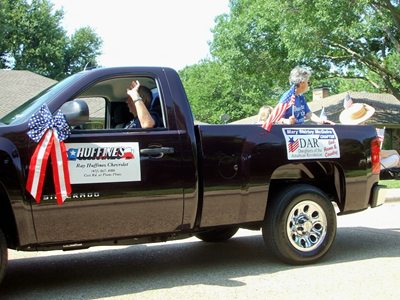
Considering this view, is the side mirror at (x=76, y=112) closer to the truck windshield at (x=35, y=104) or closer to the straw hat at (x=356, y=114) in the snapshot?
the truck windshield at (x=35, y=104)

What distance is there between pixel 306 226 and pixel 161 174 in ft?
5.52

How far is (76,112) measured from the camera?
3975mm

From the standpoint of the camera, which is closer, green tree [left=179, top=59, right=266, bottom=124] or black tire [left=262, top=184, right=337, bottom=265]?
black tire [left=262, top=184, right=337, bottom=265]

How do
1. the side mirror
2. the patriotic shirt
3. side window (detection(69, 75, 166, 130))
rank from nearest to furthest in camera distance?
the side mirror < side window (detection(69, 75, 166, 130)) < the patriotic shirt

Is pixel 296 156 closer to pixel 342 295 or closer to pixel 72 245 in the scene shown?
pixel 342 295

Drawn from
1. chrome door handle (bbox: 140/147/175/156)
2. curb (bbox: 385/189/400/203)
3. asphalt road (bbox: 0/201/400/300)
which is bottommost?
curb (bbox: 385/189/400/203)

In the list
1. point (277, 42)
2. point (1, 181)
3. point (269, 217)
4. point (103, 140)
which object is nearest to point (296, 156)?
point (269, 217)

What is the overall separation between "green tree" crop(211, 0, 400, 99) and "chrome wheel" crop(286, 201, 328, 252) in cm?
1458

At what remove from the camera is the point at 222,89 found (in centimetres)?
5691

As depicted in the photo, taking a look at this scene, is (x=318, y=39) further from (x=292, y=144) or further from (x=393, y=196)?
(x=292, y=144)

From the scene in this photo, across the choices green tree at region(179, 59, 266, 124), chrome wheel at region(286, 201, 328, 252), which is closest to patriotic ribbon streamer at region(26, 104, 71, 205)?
chrome wheel at region(286, 201, 328, 252)

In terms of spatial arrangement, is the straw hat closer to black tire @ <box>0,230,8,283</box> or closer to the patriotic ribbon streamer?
the patriotic ribbon streamer

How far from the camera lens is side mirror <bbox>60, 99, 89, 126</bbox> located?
397 centimetres

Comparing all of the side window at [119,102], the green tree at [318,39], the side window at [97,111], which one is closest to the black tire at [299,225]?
the side window at [119,102]
